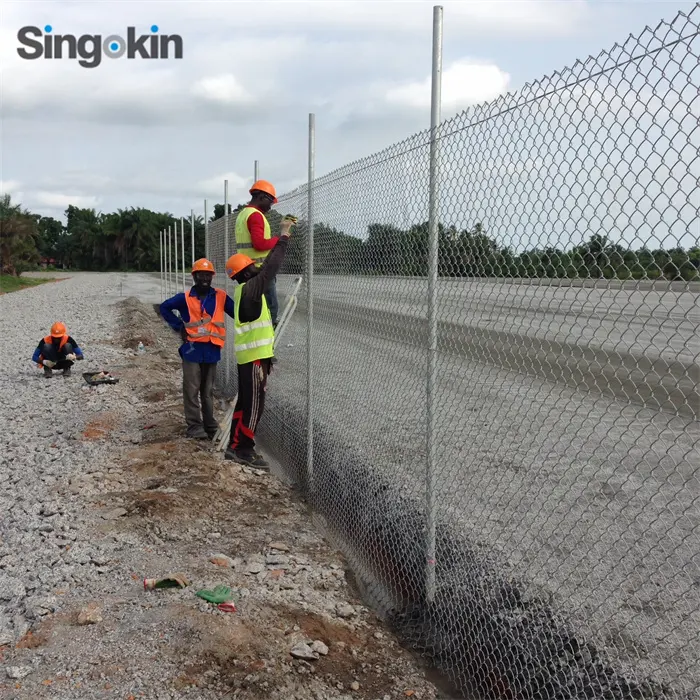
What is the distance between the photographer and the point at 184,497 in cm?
604

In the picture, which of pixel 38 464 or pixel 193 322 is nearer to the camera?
pixel 38 464

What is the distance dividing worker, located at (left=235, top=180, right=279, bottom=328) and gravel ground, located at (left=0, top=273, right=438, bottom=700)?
2065 millimetres

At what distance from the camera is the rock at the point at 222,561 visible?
4.88 m

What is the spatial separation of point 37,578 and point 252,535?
1563 millimetres

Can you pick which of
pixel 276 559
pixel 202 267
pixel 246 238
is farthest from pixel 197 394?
pixel 276 559

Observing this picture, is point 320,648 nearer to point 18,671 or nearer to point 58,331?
point 18,671

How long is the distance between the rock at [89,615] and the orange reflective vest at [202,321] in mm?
4049

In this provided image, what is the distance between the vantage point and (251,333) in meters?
6.61

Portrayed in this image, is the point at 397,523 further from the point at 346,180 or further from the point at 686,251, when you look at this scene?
the point at 686,251

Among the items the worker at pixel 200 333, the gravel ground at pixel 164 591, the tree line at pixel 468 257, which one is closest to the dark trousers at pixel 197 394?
the worker at pixel 200 333

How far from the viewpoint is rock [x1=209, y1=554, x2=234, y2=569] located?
488cm

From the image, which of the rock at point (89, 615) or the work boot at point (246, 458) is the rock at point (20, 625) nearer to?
the rock at point (89, 615)

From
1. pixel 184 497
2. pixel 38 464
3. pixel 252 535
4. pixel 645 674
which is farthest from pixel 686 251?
pixel 38 464

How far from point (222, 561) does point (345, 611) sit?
959mm
